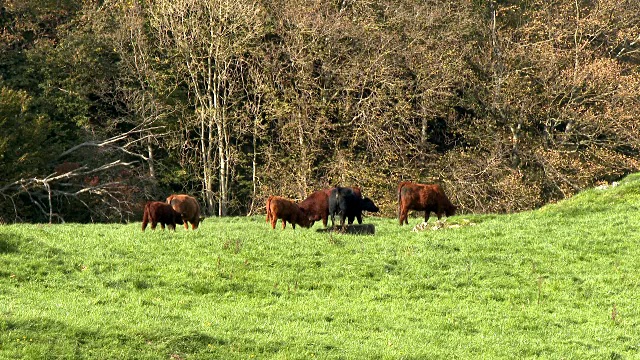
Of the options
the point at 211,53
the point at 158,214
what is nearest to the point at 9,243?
the point at 158,214

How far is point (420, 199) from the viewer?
32062mm

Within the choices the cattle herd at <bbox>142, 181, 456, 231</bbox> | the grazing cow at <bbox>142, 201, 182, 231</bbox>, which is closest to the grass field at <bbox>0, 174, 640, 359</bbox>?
the grazing cow at <bbox>142, 201, 182, 231</bbox>

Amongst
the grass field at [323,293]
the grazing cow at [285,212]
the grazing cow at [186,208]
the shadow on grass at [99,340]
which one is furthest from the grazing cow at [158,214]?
the shadow on grass at [99,340]

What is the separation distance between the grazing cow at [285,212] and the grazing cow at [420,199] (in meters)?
3.56

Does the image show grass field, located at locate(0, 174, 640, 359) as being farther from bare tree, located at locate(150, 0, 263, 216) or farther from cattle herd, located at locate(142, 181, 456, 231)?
bare tree, located at locate(150, 0, 263, 216)

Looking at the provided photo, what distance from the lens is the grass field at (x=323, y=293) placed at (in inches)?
664

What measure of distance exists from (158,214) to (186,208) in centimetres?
153

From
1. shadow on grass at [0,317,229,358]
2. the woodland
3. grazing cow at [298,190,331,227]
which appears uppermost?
the woodland

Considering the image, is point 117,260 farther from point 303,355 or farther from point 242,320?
point 303,355

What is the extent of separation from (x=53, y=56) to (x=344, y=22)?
46.2 ft

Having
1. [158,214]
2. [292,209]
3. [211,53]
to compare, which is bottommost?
[158,214]

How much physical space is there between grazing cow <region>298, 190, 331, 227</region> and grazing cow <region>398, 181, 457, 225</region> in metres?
2.80

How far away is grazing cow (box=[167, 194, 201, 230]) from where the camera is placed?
29188mm

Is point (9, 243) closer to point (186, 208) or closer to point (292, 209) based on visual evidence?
point (186, 208)
